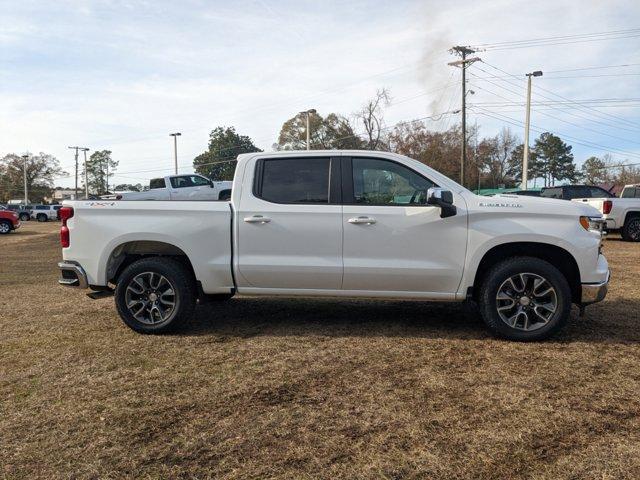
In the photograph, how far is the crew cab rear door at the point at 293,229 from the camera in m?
5.01

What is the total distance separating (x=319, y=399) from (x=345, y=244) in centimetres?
180

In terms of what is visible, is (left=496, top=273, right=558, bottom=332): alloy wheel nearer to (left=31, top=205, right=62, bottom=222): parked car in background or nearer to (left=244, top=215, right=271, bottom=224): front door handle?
(left=244, top=215, right=271, bottom=224): front door handle

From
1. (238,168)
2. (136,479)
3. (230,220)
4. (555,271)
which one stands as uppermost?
(238,168)

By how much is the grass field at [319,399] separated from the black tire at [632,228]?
10.4 m

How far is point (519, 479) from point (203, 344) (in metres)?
3.17

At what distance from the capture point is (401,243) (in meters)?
4.93

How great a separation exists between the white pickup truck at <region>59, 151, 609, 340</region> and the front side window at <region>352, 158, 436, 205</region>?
0.01m

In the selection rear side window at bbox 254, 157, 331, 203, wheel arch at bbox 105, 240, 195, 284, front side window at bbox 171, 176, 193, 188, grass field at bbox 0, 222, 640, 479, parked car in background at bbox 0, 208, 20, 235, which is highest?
front side window at bbox 171, 176, 193, 188

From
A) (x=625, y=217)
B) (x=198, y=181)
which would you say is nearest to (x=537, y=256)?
(x=625, y=217)

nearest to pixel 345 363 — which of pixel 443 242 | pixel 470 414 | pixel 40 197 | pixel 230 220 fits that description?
pixel 470 414

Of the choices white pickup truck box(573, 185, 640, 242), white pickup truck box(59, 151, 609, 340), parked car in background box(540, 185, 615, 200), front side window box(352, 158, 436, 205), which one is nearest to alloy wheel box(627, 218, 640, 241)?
white pickup truck box(573, 185, 640, 242)

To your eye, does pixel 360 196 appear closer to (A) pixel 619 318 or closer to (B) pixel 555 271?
(B) pixel 555 271

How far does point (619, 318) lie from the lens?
18.9 feet

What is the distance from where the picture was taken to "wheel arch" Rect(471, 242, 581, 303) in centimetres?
492
